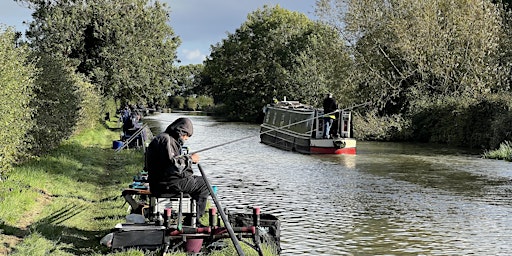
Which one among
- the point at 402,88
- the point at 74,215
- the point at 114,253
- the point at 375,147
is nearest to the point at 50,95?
the point at 74,215

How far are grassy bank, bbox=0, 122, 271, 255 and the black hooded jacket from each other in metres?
1.10

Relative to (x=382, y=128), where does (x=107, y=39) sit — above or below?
above

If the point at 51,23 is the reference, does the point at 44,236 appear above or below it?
below

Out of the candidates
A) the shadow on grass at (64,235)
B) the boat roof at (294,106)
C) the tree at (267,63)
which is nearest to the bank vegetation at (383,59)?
the boat roof at (294,106)

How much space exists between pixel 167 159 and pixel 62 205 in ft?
10.7

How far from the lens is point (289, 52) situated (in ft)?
197

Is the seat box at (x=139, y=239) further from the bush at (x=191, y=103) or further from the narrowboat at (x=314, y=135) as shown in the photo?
the bush at (x=191, y=103)

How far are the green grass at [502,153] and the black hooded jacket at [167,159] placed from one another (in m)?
17.8

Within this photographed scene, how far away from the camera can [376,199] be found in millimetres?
14117

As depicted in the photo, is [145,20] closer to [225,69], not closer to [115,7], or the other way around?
[115,7]

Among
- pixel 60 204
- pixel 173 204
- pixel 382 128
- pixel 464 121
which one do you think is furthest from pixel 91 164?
pixel 382 128

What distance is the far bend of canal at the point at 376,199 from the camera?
981cm

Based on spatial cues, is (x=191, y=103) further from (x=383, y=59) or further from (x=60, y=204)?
(x=60, y=204)

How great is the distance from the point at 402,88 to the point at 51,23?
65.0 ft
